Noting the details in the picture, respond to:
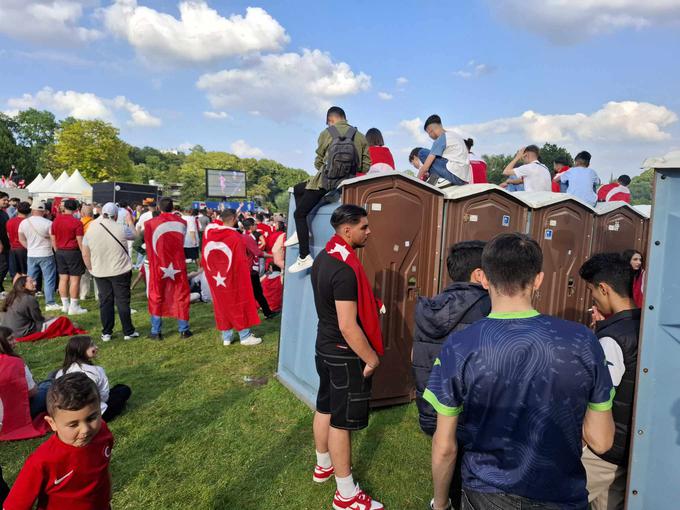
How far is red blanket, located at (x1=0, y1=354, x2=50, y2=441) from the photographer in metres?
3.55

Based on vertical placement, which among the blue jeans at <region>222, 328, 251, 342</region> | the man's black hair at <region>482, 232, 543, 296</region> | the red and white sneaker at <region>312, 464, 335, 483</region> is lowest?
the red and white sneaker at <region>312, 464, 335, 483</region>

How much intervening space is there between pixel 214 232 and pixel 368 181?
2.96 metres

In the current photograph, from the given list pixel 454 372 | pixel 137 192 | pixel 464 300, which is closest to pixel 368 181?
pixel 464 300

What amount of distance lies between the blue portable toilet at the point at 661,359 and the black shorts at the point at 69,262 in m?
8.30

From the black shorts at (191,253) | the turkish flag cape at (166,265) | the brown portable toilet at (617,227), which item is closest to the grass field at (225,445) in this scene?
the turkish flag cape at (166,265)

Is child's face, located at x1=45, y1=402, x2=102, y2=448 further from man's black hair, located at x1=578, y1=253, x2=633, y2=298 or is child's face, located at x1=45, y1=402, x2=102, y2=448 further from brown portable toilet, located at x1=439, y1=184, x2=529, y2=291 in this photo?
brown portable toilet, located at x1=439, y1=184, x2=529, y2=291

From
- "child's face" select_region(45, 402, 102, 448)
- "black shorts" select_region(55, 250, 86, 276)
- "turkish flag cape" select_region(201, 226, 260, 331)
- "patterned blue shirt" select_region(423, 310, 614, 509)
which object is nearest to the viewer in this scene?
"patterned blue shirt" select_region(423, 310, 614, 509)

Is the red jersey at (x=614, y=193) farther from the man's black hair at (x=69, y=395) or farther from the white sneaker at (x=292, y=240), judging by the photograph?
the man's black hair at (x=69, y=395)

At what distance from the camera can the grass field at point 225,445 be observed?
309 centimetres

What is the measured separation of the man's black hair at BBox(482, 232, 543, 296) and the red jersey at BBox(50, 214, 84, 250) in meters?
7.82

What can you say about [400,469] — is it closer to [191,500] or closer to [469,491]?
[191,500]

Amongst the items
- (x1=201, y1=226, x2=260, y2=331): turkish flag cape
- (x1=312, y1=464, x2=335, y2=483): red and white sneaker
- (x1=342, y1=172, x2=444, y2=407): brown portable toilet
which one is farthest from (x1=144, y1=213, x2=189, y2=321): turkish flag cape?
(x1=312, y1=464, x2=335, y2=483): red and white sneaker

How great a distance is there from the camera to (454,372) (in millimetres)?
1483

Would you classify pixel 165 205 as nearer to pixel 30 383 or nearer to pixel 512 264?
pixel 30 383
